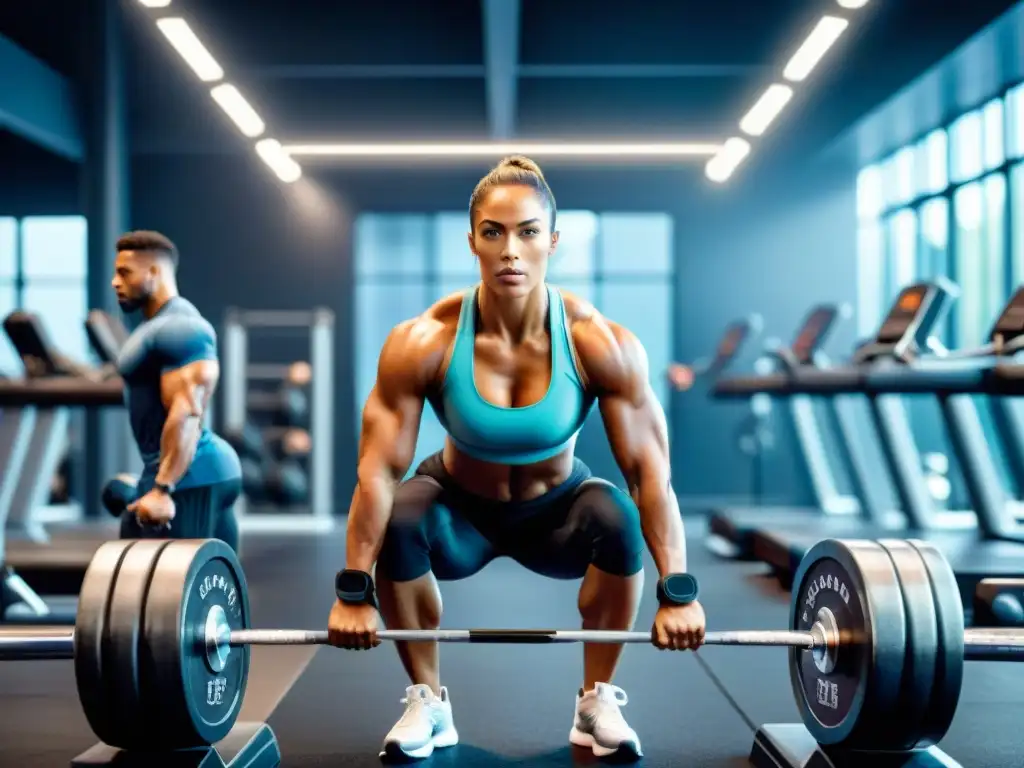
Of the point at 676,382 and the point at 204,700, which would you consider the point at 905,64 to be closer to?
the point at 676,382

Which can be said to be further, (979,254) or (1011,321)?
(979,254)

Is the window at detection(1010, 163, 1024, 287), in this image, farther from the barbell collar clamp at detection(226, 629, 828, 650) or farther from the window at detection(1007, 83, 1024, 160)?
the barbell collar clamp at detection(226, 629, 828, 650)

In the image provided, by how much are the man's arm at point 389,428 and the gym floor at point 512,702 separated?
470mm

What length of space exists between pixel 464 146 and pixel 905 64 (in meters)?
3.08

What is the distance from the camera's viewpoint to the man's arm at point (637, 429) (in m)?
1.68

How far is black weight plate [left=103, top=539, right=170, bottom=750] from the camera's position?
1.45 m

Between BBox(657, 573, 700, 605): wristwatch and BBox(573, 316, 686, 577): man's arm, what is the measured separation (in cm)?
7

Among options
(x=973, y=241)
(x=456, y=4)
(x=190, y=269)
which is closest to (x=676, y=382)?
(x=973, y=241)

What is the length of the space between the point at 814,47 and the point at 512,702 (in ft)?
11.8

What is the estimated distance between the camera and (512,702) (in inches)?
88.2

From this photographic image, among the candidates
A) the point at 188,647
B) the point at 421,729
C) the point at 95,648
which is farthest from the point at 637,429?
the point at 95,648

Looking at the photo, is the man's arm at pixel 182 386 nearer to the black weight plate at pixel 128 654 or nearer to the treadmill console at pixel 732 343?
the black weight plate at pixel 128 654

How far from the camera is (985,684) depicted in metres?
2.38

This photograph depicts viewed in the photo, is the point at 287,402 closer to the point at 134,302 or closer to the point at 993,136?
the point at 134,302
